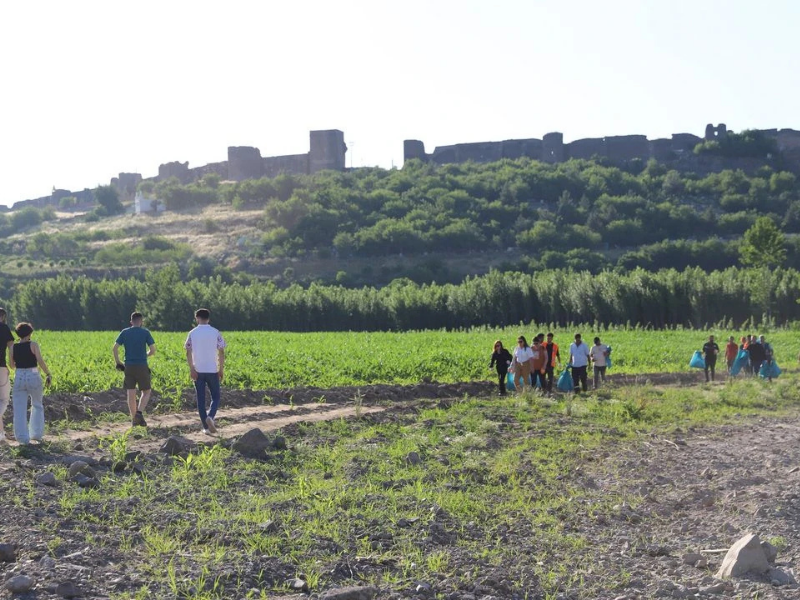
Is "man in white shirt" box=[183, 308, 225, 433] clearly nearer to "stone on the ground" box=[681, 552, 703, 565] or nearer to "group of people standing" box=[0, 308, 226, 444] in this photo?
"group of people standing" box=[0, 308, 226, 444]

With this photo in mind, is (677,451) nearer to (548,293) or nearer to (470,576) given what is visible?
(470,576)

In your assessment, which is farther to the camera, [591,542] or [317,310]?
[317,310]

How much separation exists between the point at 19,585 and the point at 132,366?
711cm

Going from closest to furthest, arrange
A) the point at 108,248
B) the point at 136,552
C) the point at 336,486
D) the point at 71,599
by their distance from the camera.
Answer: the point at 71,599
the point at 136,552
the point at 336,486
the point at 108,248

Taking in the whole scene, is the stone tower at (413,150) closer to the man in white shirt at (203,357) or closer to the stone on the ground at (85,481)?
the man in white shirt at (203,357)

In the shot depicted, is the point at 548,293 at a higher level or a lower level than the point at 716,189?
lower

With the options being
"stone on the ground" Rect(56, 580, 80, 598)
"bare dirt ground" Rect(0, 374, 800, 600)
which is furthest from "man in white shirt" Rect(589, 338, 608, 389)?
"stone on the ground" Rect(56, 580, 80, 598)

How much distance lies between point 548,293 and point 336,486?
51994 mm

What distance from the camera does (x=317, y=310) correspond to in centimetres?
6569

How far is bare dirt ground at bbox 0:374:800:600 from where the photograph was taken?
858cm

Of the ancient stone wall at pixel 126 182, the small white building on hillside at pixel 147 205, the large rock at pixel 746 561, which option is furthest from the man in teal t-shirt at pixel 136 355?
the ancient stone wall at pixel 126 182

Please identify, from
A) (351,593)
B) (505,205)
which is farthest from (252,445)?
(505,205)

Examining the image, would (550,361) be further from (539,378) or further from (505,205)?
(505,205)

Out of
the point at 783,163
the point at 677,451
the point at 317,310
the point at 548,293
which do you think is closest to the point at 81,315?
the point at 317,310
